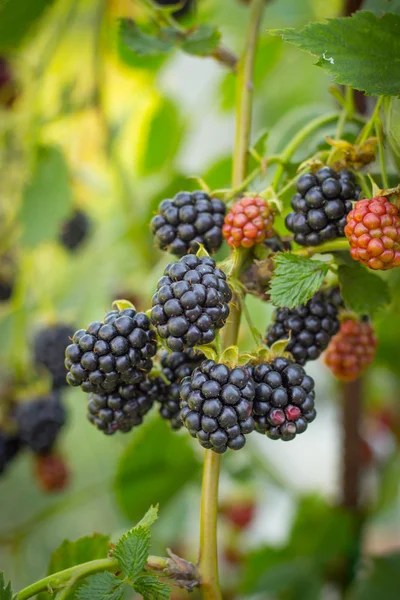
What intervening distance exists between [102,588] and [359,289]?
1.56 ft

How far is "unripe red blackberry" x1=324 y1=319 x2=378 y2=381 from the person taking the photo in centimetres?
88

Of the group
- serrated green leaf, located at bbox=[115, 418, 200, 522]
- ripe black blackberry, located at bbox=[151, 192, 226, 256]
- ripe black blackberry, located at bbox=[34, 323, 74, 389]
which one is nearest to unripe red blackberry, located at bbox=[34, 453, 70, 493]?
serrated green leaf, located at bbox=[115, 418, 200, 522]

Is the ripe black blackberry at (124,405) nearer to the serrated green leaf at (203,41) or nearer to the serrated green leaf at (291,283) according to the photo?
the serrated green leaf at (291,283)

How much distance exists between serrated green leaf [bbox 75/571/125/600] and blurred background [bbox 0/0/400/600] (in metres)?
0.61

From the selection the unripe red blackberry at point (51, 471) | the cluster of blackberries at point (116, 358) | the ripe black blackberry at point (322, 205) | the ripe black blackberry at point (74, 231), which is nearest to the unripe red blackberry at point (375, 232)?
the ripe black blackberry at point (322, 205)

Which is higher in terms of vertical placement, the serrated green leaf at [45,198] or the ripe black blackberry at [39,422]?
the serrated green leaf at [45,198]

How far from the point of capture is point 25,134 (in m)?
1.58

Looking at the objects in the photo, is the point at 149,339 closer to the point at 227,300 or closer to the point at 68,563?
the point at 227,300

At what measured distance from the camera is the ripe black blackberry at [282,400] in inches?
26.3

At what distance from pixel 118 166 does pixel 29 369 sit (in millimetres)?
689

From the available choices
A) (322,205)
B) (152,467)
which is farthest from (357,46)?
(152,467)

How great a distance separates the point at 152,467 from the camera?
1597 mm

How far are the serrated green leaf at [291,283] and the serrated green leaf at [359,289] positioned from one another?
3.3 inches

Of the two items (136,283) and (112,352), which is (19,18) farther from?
(112,352)
